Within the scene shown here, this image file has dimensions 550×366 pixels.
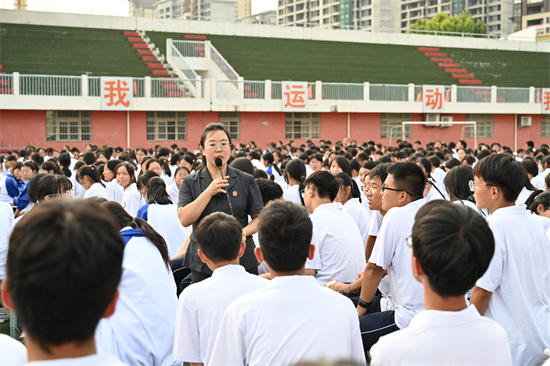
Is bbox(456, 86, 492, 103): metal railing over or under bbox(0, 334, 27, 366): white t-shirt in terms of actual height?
over

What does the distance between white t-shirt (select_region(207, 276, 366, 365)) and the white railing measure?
85.5 ft

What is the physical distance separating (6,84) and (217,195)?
67.2ft

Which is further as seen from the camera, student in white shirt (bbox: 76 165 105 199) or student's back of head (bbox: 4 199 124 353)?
student in white shirt (bbox: 76 165 105 199)

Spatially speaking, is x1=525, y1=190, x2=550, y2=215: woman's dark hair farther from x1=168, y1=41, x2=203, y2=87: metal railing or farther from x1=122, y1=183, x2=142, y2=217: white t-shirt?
x1=168, y1=41, x2=203, y2=87: metal railing

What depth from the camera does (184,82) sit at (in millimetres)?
26047

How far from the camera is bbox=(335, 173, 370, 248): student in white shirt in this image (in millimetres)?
6402

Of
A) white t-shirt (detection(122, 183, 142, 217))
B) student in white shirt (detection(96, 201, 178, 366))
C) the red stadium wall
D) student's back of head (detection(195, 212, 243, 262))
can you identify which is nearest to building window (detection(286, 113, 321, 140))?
the red stadium wall

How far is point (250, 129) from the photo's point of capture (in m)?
27.6

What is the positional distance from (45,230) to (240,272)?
1948mm

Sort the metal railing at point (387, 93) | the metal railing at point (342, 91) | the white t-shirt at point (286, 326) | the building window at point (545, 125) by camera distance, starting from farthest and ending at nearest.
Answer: the building window at point (545, 125) < the metal railing at point (387, 93) < the metal railing at point (342, 91) < the white t-shirt at point (286, 326)

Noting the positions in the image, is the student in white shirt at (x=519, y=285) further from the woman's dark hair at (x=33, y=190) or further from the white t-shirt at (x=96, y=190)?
the white t-shirt at (x=96, y=190)

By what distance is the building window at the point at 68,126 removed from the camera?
2459cm

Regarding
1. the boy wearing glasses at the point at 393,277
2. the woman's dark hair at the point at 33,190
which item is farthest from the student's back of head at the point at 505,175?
the woman's dark hair at the point at 33,190

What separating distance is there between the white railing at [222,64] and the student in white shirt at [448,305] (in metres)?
26.4
